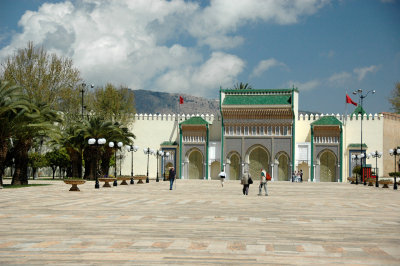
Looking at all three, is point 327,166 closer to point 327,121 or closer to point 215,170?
point 327,121

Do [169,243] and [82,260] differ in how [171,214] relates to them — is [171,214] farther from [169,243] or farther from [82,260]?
[82,260]

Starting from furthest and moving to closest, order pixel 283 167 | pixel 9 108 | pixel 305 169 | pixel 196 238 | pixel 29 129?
pixel 305 169 → pixel 283 167 → pixel 29 129 → pixel 9 108 → pixel 196 238

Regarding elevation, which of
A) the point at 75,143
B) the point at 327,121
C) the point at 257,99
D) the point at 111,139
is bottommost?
the point at 75,143

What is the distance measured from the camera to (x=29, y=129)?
29.0m

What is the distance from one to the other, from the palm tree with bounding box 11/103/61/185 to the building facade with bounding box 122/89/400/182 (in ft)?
80.6

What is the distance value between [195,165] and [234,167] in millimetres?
4146

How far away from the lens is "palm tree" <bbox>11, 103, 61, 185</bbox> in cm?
2839

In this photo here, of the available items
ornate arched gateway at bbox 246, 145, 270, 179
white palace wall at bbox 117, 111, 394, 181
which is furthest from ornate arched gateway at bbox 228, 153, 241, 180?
white palace wall at bbox 117, 111, 394, 181

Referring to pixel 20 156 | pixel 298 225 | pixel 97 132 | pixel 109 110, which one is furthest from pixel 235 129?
pixel 298 225

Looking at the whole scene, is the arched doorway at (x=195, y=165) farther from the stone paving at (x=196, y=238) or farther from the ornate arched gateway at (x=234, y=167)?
the stone paving at (x=196, y=238)

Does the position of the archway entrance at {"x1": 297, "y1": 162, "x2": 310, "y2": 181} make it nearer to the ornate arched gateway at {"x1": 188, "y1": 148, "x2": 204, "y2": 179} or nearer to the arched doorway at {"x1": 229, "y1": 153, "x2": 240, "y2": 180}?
the arched doorway at {"x1": 229, "y1": 153, "x2": 240, "y2": 180}

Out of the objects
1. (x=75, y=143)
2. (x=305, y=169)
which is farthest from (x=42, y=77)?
(x=305, y=169)

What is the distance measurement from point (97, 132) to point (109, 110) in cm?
1504

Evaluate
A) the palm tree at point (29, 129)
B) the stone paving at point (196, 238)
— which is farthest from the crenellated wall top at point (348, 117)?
the stone paving at point (196, 238)
